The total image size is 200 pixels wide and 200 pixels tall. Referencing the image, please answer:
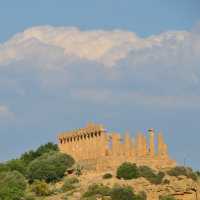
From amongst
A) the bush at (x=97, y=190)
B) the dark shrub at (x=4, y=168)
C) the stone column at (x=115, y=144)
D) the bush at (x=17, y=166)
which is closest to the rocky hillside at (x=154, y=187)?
the bush at (x=97, y=190)

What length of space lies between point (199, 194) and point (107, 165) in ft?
42.7

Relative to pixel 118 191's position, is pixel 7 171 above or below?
above

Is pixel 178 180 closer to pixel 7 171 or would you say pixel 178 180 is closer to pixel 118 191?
pixel 118 191

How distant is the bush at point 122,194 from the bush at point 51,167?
15281 millimetres

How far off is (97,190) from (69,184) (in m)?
7.66

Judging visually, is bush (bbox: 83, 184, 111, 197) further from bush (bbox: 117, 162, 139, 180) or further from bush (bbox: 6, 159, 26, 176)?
bush (bbox: 6, 159, 26, 176)

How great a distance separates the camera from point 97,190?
5610 inches

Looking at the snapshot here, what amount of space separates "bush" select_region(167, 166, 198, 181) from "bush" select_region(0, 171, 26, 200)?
1948 cm

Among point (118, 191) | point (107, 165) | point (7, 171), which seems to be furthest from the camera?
point (7, 171)

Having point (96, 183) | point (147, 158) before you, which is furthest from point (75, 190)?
point (147, 158)

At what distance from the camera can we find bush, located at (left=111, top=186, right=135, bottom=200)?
460 feet

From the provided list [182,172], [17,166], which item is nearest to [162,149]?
[182,172]

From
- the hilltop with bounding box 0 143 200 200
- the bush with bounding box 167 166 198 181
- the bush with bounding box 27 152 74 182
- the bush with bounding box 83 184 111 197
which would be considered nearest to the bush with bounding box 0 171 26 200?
the hilltop with bounding box 0 143 200 200

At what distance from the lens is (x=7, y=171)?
164 metres
